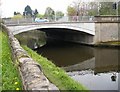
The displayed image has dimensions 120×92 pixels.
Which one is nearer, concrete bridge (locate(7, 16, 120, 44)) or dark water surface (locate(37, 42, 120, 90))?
dark water surface (locate(37, 42, 120, 90))

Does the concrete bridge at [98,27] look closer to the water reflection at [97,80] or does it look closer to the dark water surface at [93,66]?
the dark water surface at [93,66]

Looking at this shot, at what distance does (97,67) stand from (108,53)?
6041 millimetres

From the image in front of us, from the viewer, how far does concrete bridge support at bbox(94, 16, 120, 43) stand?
30906 mm

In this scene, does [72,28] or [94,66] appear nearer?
[94,66]

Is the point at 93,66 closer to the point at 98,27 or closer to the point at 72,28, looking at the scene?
the point at 72,28

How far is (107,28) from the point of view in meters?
31.1

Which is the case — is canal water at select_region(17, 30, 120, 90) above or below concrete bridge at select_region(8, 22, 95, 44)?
below

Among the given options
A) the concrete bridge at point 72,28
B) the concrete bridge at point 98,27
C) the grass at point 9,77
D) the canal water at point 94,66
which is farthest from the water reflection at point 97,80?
the concrete bridge at point 98,27

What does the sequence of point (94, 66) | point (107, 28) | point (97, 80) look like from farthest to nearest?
point (107, 28) < point (94, 66) < point (97, 80)

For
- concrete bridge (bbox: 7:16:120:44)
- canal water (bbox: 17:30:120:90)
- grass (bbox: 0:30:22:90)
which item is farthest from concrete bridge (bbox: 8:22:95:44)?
grass (bbox: 0:30:22:90)

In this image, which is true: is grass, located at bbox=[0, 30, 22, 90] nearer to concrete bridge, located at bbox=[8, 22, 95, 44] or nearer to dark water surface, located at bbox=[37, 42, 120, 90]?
dark water surface, located at bbox=[37, 42, 120, 90]

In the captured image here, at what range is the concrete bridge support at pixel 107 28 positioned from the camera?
1217 inches

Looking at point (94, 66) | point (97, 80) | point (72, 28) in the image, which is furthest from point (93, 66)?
point (72, 28)

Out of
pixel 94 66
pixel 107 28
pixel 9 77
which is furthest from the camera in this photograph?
pixel 107 28
